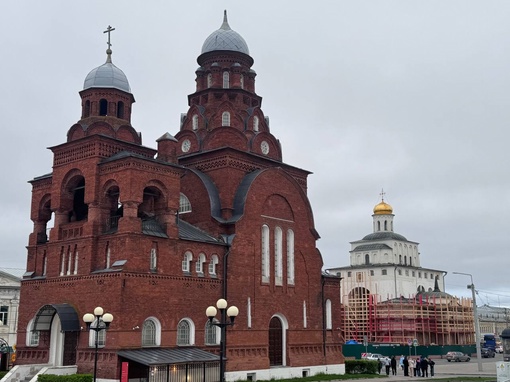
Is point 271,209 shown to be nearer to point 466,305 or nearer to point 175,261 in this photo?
point 175,261

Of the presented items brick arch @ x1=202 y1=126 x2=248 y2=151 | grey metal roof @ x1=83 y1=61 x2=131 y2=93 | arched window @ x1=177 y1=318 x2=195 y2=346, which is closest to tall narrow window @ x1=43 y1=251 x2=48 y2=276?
arched window @ x1=177 y1=318 x2=195 y2=346

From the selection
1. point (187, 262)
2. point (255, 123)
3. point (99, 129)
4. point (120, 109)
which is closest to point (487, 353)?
point (255, 123)

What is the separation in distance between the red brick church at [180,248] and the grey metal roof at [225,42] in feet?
0.47

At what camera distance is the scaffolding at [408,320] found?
62281mm

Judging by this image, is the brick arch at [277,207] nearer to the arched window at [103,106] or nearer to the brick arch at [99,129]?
the brick arch at [99,129]

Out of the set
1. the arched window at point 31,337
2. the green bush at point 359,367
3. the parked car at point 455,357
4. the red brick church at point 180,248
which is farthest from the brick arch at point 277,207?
the parked car at point 455,357

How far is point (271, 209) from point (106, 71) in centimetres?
1143

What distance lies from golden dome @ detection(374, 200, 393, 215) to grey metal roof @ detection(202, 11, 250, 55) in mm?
54389

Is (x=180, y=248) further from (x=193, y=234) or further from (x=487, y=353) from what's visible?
(x=487, y=353)

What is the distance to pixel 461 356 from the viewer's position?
5803 centimetres

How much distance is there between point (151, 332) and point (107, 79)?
43.9 feet

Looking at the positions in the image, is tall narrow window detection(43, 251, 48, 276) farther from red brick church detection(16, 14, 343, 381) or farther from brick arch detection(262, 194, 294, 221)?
brick arch detection(262, 194, 294, 221)

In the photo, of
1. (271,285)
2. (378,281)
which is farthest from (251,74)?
(378,281)

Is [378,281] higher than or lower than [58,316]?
higher
